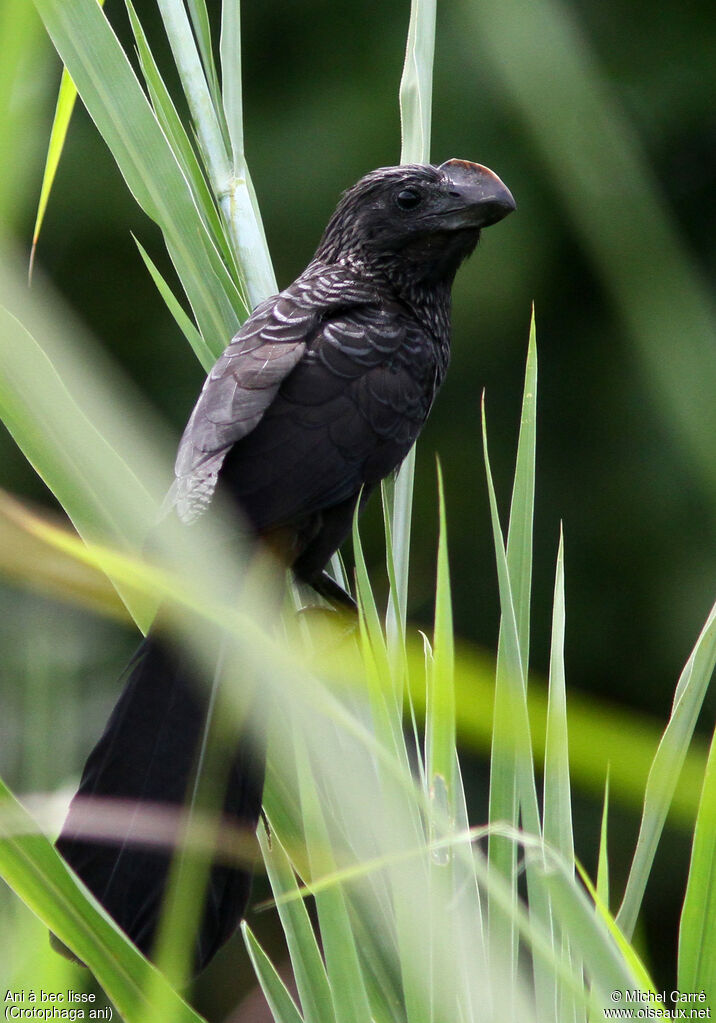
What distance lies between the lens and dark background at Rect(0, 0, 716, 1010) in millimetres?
3008

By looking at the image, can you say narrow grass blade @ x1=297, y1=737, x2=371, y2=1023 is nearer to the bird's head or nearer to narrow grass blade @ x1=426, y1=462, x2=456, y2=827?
narrow grass blade @ x1=426, y1=462, x2=456, y2=827

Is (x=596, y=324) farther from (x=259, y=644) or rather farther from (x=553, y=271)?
(x=259, y=644)

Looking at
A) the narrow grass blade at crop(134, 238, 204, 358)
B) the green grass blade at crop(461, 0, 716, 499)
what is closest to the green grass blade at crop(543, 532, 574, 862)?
the green grass blade at crop(461, 0, 716, 499)

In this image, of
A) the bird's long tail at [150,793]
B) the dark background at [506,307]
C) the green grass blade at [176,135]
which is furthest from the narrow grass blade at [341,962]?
the dark background at [506,307]

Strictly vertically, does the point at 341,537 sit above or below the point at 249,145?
below

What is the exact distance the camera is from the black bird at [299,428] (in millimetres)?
1000

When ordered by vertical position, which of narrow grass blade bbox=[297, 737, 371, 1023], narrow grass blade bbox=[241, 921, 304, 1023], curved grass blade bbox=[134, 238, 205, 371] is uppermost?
curved grass blade bbox=[134, 238, 205, 371]

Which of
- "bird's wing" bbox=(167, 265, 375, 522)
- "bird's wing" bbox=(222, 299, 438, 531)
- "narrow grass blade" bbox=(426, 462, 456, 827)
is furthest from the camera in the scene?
"bird's wing" bbox=(222, 299, 438, 531)

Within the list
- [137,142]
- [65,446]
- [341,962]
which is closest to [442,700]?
[341,962]

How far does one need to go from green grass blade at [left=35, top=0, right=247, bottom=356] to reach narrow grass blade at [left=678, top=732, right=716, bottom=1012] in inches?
30.5

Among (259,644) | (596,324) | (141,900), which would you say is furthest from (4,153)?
(596,324)

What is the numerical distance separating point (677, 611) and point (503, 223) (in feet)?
3.66

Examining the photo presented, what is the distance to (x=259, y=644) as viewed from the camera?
0.64m

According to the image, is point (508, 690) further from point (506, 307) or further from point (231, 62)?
point (506, 307)
